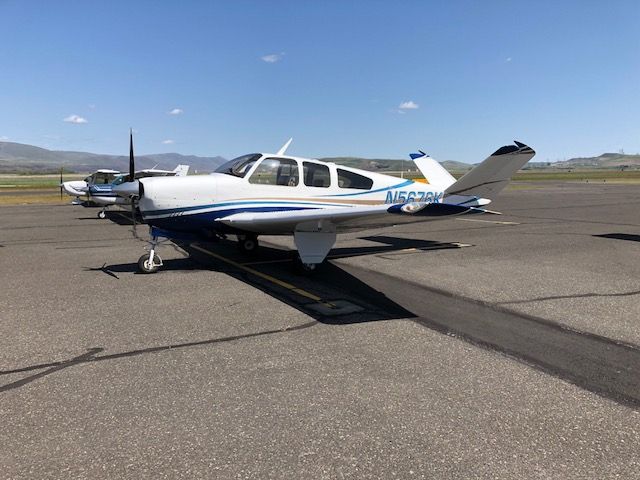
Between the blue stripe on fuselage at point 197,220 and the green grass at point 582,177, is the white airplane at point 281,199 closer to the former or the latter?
the blue stripe on fuselage at point 197,220

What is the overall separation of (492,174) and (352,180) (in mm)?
3343

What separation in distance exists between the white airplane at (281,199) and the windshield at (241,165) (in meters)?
0.02

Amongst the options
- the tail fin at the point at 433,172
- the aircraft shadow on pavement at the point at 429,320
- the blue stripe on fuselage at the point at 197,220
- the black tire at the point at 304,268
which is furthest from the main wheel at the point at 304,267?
the tail fin at the point at 433,172

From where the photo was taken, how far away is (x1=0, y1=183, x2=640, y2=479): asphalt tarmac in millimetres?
3117

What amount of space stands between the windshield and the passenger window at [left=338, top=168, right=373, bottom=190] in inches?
73.3

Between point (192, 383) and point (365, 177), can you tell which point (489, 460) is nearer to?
point (192, 383)

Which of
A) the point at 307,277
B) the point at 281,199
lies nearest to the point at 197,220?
the point at 281,199

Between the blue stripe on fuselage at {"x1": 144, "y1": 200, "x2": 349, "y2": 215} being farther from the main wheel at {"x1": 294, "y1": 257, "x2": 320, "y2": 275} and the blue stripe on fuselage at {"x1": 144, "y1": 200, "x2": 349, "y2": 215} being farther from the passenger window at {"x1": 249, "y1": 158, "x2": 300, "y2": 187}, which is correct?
the main wheel at {"x1": 294, "y1": 257, "x2": 320, "y2": 275}

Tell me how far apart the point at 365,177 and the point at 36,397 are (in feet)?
25.8

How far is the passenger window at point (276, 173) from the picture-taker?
9.20 meters

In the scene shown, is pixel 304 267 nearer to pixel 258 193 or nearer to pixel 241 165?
pixel 258 193

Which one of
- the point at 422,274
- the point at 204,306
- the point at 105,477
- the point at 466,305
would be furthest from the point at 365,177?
the point at 105,477

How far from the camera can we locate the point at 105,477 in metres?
2.88

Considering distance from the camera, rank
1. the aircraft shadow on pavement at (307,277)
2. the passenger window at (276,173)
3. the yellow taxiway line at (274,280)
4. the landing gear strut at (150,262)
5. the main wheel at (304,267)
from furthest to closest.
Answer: the passenger window at (276,173), the landing gear strut at (150,262), the main wheel at (304,267), the yellow taxiway line at (274,280), the aircraft shadow on pavement at (307,277)
